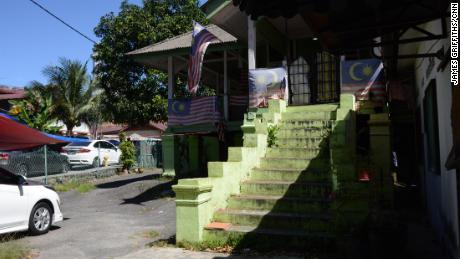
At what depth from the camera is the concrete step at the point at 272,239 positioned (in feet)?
21.8

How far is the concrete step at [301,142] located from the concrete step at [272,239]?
2.73 meters

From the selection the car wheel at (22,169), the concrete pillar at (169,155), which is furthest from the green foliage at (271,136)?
the car wheel at (22,169)

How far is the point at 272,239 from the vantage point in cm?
689

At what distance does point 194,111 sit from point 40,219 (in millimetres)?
6583

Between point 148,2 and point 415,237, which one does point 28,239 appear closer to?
point 415,237

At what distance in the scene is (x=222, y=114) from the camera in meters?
14.8

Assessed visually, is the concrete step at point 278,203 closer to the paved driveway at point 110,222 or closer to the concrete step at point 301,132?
the paved driveway at point 110,222

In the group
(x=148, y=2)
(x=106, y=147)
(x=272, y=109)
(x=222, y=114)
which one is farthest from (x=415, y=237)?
(x=148, y=2)

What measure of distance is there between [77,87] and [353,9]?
1133 inches

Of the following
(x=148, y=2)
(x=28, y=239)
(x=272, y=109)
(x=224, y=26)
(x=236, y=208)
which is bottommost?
(x=28, y=239)

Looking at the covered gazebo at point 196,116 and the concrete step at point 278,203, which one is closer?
the concrete step at point 278,203

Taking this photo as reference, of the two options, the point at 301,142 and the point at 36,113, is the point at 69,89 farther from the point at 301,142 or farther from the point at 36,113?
the point at 301,142

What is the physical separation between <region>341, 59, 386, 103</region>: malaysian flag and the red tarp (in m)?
7.14

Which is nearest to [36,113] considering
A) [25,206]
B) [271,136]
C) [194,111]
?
[194,111]
